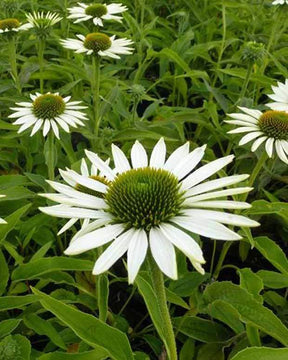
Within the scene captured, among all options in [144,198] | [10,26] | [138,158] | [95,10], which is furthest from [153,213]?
[95,10]

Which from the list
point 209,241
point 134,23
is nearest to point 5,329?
point 209,241

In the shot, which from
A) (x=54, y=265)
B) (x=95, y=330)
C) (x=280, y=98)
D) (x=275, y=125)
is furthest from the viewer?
(x=280, y=98)

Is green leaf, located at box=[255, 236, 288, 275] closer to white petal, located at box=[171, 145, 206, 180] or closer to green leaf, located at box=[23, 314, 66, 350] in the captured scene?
white petal, located at box=[171, 145, 206, 180]

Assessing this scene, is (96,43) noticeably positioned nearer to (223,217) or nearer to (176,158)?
(176,158)

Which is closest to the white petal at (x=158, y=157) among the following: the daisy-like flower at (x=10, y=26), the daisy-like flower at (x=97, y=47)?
the daisy-like flower at (x=97, y=47)

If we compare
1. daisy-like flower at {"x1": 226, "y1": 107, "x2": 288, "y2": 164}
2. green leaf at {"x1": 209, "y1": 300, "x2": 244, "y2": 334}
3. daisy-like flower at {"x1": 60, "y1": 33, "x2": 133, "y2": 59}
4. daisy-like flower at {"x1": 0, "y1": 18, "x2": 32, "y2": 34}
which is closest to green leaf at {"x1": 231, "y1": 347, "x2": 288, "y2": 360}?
green leaf at {"x1": 209, "y1": 300, "x2": 244, "y2": 334}

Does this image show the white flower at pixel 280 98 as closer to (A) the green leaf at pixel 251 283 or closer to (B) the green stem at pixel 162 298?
(A) the green leaf at pixel 251 283
